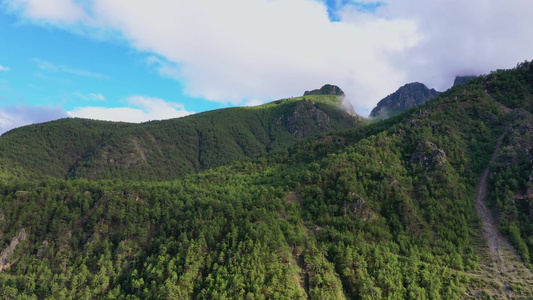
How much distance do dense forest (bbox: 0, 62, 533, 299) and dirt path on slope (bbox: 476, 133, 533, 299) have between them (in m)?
0.70

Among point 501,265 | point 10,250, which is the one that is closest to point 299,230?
point 501,265

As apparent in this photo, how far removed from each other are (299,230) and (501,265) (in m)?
60.7

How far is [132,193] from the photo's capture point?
121 m

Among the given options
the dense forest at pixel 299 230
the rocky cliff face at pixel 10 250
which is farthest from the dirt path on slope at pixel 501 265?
the rocky cliff face at pixel 10 250

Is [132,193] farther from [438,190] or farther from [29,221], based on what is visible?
[438,190]

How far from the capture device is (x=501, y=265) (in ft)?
309

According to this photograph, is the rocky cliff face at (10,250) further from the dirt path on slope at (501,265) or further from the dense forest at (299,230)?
the dirt path on slope at (501,265)

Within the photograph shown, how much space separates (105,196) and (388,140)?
120284 millimetres

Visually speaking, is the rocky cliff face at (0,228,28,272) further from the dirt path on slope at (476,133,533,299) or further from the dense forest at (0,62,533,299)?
the dirt path on slope at (476,133,533,299)

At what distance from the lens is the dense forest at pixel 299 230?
87.7 metres

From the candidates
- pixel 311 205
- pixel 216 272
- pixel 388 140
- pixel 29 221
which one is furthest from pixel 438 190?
pixel 29 221

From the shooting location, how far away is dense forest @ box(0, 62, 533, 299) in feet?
288

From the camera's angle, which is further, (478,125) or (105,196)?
(478,125)

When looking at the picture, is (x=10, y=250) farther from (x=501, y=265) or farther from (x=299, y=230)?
(x=501, y=265)
